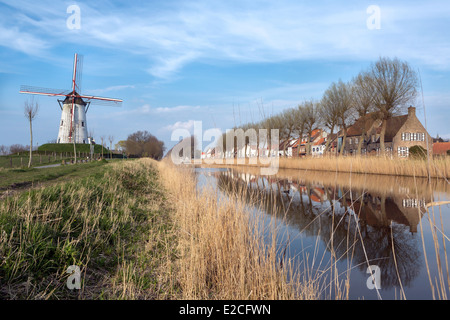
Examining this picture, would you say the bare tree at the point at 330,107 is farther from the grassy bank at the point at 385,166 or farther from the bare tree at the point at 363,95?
the grassy bank at the point at 385,166

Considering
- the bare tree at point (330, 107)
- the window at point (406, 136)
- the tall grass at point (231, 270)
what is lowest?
the tall grass at point (231, 270)

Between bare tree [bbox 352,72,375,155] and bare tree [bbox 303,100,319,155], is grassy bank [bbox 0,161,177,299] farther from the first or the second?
bare tree [bbox 303,100,319,155]

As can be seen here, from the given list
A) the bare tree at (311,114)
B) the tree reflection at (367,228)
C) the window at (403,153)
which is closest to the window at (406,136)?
the window at (403,153)

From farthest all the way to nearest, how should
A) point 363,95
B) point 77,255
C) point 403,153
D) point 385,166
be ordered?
point 363,95 < point 403,153 < point 385,166 < point 77,255

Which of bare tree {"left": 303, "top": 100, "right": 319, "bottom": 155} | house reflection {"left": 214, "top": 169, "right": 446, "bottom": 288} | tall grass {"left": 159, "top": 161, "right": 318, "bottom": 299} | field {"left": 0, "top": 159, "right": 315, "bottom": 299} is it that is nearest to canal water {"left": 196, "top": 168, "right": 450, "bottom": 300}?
house reflection {"left": 214, "top": 169, "right": 446, "bottom": 288}

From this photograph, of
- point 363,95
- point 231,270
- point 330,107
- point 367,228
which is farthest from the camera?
point 330,107

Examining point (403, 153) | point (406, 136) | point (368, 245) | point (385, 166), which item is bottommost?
point (368, 245)

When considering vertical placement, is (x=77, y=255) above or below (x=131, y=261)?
above

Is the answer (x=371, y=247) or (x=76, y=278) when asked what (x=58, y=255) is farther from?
(x=371, y=247)

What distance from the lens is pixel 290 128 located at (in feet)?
128

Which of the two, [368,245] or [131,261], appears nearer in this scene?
[131,261]

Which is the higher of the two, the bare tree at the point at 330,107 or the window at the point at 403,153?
the bare tree at the point at 330,107

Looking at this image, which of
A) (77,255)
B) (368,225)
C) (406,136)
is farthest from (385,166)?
(406,136)

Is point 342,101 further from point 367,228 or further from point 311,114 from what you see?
point 367,228
